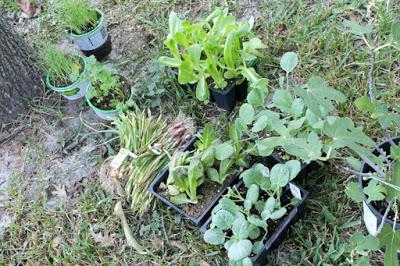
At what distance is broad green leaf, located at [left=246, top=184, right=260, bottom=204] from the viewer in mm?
1692

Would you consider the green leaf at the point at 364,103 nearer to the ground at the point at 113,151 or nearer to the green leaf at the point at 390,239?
the green leaf at the point at 390,239

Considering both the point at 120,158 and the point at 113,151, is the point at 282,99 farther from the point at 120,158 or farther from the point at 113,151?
the point at 113,151

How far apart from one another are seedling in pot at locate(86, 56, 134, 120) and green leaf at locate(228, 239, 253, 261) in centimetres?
91

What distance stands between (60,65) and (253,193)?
1.17 metres

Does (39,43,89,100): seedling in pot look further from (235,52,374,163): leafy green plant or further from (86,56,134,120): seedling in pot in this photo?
(235,52,374,163): leafy green plant

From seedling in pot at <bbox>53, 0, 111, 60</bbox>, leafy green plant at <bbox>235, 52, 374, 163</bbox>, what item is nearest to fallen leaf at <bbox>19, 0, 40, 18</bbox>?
seedling in pot at <bbox>53, 0, 111, 60</bbox>

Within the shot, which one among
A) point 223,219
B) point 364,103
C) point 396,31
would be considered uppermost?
point 396,31

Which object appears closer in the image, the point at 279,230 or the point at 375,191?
the point at 375,191

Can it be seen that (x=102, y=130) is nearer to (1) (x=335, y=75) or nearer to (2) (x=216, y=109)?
(2) (x=216, y=109)

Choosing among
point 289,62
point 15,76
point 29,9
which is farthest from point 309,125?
point 29,9

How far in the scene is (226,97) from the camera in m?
2.06

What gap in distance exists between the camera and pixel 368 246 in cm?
129

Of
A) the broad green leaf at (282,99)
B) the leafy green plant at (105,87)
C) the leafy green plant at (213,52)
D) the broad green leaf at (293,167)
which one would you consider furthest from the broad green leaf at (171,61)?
the broad green leaf at (293,167)

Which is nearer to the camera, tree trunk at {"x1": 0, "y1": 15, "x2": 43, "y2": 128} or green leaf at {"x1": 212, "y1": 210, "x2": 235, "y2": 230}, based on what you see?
green leaf at {"x1": 212, "y1": 210, "x2": 235, "y2": 230}
